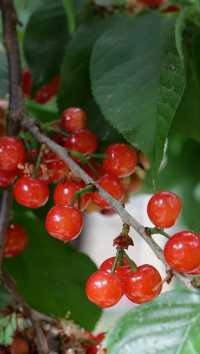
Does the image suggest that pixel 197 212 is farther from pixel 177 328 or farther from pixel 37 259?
pixel 177 328

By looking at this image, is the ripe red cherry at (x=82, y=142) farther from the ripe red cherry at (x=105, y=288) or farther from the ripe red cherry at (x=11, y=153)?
the ripe red cherry at (x=105, y=288)

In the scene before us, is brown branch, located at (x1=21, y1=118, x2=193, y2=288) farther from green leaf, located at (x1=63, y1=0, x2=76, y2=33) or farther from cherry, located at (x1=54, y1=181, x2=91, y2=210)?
green leaf, located at (x1=63, y1=0, x2=76, y2=33)

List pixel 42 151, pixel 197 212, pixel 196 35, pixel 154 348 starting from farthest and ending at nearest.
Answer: pixel 197 212 → pixel 196 35 → pixel 42 151 → pixel 154 348

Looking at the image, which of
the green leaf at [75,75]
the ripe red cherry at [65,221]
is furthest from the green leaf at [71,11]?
the ripe red cherry at [65,221]

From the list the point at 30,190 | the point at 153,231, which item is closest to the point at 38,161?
the point at 30,190

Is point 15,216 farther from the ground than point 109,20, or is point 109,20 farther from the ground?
point 109,20

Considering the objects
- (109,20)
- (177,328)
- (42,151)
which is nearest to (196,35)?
(109,20)
